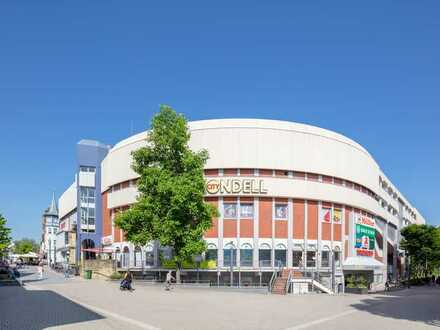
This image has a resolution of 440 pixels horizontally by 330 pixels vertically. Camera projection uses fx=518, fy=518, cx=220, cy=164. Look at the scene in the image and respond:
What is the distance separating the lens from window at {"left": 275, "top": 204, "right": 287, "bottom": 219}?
55.5 meters

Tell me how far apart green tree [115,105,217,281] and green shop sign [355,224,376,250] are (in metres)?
27.5

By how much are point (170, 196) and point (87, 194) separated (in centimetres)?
4061

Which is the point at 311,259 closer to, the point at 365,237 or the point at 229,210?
the point at 229,210

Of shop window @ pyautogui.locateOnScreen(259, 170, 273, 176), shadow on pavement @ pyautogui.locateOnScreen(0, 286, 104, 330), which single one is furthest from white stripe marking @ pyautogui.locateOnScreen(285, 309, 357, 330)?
shop window @ pyautogui.locateOnScreen(259, 170, 273, 176)

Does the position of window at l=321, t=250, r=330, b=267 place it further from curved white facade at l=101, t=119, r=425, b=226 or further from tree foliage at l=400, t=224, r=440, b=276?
tree foliage at l=400, t=224, r=440, b=276

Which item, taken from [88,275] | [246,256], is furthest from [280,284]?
[88,275]

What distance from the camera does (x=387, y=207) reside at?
87.5m

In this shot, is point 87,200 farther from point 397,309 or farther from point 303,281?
point 397,309

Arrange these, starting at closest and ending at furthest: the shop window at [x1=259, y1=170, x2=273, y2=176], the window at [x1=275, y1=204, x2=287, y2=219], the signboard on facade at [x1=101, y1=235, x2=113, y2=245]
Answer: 1. the shop window at [x1=259, y1=170, x2=273, y2=176]
2. the window at [x1=275, y1=204, x2=287, y2=219]
3. the signboard on facade at [x1=101, y1=235, x2=113, y2=245]

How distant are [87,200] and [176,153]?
3807 centimetres

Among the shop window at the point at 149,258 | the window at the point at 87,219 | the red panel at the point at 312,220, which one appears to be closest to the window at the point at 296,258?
the red panel at the point at 312,220

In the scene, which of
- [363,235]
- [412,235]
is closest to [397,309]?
[363,235]

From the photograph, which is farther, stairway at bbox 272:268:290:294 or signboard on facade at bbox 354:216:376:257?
signboard on facade at bbox 354:216:376:257

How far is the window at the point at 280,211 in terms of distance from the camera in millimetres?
55466
